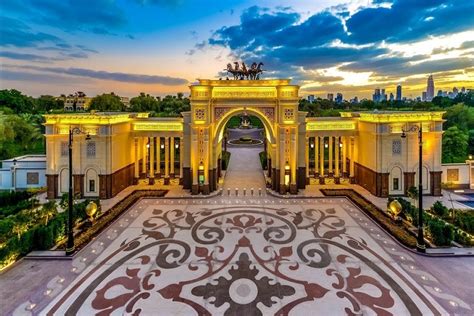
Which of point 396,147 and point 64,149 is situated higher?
point 396,147

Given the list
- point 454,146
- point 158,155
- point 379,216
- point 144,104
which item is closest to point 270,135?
point 158,155

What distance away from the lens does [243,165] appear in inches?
1368

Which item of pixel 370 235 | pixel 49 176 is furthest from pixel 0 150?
pixel 370 235

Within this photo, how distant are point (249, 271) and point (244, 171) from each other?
66.3 feet

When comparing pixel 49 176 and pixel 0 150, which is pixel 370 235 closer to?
pixel 49 176

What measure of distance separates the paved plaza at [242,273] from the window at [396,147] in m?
7.10

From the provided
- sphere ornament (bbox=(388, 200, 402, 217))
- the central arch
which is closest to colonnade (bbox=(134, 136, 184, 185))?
the central arch

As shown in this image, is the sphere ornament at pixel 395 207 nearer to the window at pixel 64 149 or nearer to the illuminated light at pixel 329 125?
the illuminated light at pixel 329 125

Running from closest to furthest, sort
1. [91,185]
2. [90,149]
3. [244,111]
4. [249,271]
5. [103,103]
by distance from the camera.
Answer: [249,271] < [90,149] < [91,185] < [244,111] < [103,103]

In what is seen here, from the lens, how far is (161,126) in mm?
24562

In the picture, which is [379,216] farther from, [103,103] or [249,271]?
[103,103]

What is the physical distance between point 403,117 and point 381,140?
2.26 m

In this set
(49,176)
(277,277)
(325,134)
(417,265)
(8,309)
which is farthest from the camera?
(325,134)

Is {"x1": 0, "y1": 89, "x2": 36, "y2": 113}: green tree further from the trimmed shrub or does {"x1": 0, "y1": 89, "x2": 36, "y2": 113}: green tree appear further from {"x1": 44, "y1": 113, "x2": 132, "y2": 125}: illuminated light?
the trimmed shrub
